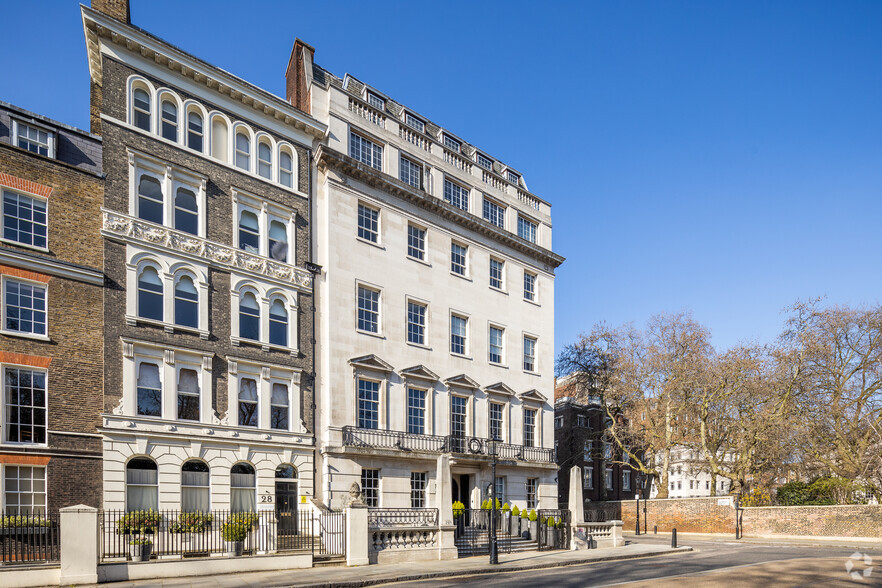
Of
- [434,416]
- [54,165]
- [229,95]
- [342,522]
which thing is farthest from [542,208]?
[54,165]

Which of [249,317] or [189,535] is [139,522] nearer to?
[189,535]

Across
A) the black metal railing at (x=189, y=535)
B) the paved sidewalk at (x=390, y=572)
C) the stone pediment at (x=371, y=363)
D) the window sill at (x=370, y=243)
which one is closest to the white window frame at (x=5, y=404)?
the black metal railing at (x=189, y=535)

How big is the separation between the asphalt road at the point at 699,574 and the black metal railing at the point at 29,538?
9061 mm

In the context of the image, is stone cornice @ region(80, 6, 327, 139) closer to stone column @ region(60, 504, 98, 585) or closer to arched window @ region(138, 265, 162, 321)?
arched window @ region(138, 265, 162, 321)

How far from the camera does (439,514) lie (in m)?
25.0

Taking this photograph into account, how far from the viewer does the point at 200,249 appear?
24.2 meters

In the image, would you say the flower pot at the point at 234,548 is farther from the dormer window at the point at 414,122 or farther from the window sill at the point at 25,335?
the dormer window at the point at 414,122

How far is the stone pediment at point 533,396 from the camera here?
3731 cm

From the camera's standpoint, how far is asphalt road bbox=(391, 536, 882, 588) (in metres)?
17.5

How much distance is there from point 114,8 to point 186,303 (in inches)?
423

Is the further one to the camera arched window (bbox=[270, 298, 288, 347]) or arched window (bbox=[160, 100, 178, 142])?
arched window (bbox=[270, 298, 288, 347])

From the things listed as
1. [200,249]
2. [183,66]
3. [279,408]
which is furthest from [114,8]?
[279,408]

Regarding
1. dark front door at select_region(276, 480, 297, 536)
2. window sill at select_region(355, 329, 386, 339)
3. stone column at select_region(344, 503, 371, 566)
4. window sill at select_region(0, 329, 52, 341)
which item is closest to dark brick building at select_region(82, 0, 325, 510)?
dark front door at select_region(276, 480, 297, 536)

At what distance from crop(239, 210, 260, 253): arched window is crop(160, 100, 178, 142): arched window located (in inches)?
146
